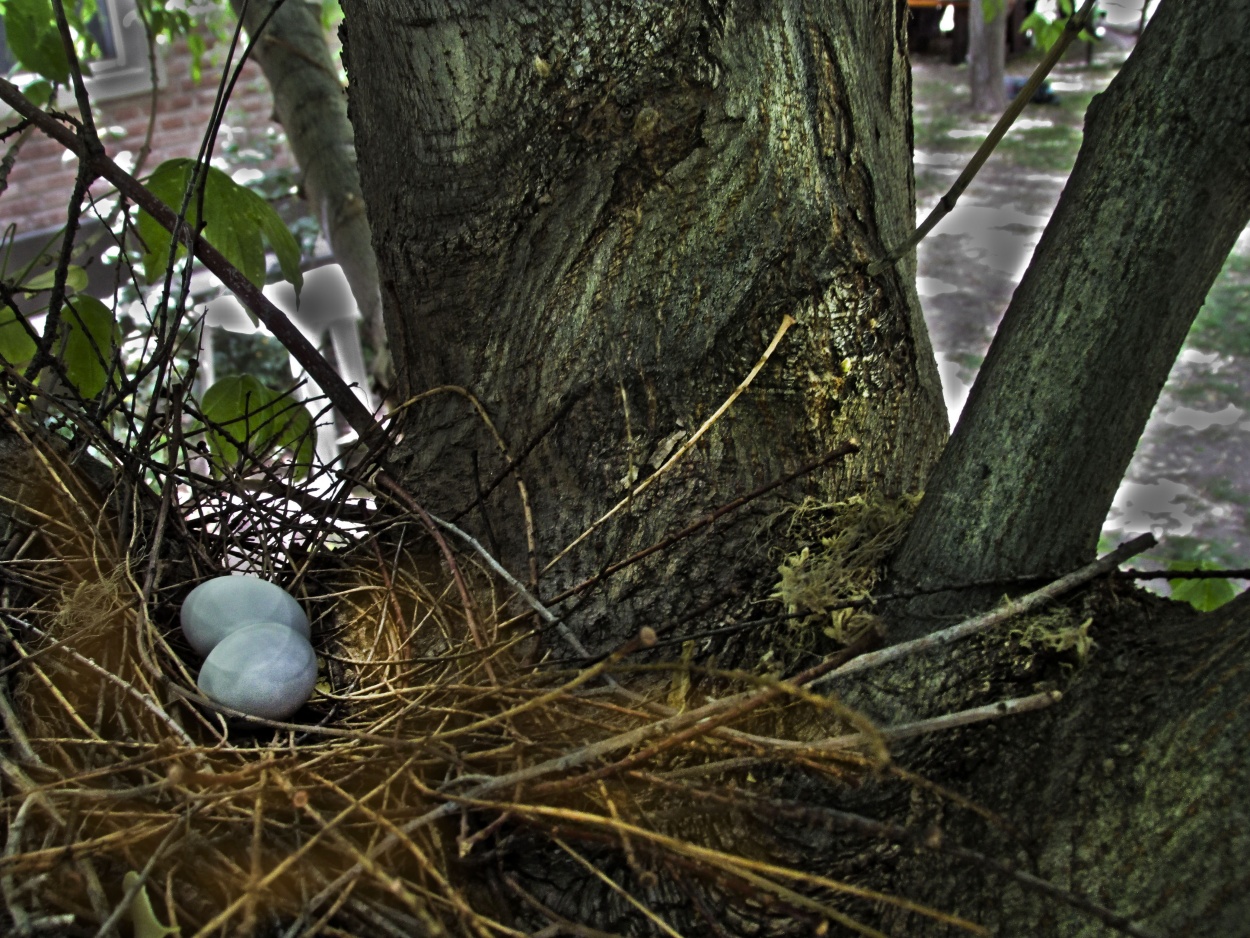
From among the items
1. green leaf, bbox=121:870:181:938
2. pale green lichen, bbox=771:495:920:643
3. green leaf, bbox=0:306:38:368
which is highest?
green leaf, bbox=0:306:38:368

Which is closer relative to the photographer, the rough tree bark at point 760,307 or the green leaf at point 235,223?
the rough tree bark at point 760,307

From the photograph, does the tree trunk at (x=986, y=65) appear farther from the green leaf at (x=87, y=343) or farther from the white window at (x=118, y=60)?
the green leaf at (x=87, y=343)

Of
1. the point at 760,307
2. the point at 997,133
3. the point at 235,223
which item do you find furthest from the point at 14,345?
the point at 997,133

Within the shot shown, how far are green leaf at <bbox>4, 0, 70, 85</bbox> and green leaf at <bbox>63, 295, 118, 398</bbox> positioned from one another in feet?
1.03

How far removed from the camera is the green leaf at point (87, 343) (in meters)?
1.18

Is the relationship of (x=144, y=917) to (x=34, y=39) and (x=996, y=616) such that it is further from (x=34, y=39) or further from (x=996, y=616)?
(x=34, y=39)

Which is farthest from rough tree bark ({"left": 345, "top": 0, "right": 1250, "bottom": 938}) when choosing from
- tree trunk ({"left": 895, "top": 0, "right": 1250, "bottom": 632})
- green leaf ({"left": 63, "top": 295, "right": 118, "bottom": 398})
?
green leaf ({"left": 63, "top": 295, "right": 118, "bottom": 398})

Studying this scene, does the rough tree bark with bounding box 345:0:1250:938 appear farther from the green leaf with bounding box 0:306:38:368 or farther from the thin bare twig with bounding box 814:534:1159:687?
the green leaf with bounding box 0:306:38:368

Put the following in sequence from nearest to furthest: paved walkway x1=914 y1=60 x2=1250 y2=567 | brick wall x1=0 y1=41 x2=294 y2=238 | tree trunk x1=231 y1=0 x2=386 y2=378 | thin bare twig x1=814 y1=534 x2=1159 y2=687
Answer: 1. thin bare twig x1=814 y1=534 x2=1159 y2=687
2. tree trunk x1=231 y1=0 x2=386 y2=378
3. paved walkway x1=914 y1=60 x2=1250 y2=567
4. brick wall x1=0 y1=41 x2=294 y2=238

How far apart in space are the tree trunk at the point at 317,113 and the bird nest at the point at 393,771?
0.99m

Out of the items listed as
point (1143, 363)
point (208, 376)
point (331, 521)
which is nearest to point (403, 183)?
point (331, 521)

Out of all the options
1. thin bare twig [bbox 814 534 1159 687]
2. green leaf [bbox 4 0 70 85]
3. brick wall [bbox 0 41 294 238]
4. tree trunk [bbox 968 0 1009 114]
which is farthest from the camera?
tree trunk [bbox 968 0 1009 114]

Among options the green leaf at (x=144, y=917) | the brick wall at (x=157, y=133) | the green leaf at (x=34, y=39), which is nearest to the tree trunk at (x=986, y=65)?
the brick wall at (x=157, y=133)

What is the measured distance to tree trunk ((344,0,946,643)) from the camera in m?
0.85
